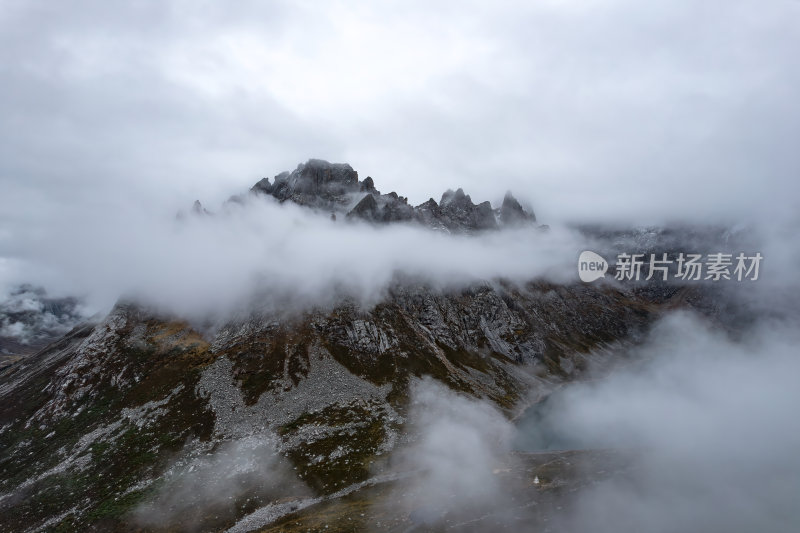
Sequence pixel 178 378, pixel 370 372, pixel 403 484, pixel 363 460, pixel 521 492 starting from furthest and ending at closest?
pixel 370 372
pixel 178 378
pixel 363 460
pixel 403 484
pixel 521 492

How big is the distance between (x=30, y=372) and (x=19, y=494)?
8972 centimetres

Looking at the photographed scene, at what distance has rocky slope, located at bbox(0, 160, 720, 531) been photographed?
274 feet

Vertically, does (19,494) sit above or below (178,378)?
below

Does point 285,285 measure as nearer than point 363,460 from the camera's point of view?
No

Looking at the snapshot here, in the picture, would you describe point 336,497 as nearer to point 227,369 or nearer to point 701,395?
point 227,369

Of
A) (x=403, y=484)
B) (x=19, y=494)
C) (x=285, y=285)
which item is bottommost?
(x=19, y=494)

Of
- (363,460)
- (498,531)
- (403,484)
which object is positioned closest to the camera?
(498,531)

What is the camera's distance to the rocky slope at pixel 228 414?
274 feet

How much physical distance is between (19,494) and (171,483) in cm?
3263

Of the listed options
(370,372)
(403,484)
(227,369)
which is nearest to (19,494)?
(227,369)

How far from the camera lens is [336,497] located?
86.2 meters

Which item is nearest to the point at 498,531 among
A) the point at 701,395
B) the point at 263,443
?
the point at 263,443

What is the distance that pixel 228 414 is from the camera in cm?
11850

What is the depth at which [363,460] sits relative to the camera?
100500mm
